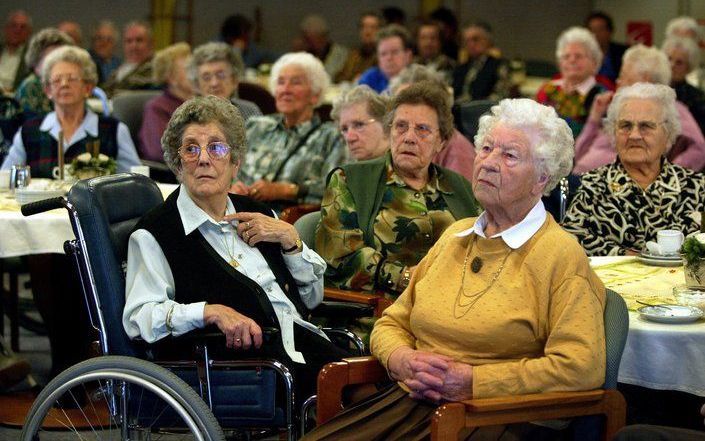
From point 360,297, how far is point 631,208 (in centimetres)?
107

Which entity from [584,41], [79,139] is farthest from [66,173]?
[584,41]

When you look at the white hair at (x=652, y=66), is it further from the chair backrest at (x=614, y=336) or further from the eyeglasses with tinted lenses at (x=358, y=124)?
the chair backrest at (x=614, y=336)

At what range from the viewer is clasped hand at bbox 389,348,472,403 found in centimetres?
250

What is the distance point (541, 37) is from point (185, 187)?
10150 mm

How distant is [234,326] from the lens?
275 centimetres

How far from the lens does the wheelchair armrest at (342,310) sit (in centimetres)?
318

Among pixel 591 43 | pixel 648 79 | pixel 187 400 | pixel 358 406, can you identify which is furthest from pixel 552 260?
pixel 591 43

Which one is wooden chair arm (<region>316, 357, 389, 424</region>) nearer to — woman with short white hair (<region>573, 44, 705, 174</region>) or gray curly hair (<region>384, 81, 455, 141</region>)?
gray curly hair (<region>384, 81, 455, 141</region>)

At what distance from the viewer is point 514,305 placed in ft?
8.33

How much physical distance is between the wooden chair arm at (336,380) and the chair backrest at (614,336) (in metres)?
0.54

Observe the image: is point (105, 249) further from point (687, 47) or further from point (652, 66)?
point (687, 47)

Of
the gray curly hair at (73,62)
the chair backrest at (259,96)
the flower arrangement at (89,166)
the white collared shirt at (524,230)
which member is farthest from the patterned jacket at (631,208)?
the chair backrest at (259,96)

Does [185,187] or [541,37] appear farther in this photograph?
[541,37]

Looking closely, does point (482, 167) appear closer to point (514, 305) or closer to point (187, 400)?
point (514, 305)
